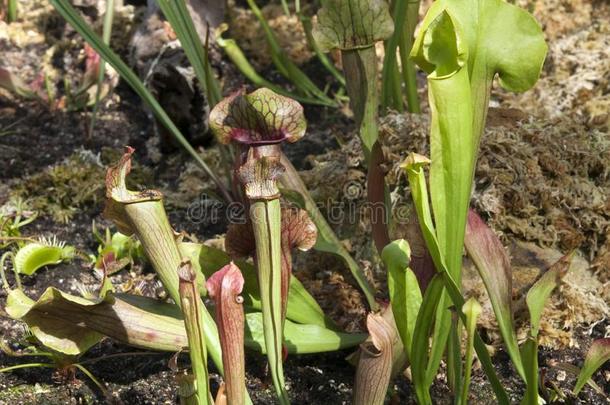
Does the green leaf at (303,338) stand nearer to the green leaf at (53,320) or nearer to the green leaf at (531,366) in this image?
the green leaf at (53,320)

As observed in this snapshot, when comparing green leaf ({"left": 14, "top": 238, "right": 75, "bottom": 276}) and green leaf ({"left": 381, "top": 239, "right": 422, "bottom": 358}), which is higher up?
green leaf ({"left": 381, "top": 239, "right": 422, "bottom": 358})

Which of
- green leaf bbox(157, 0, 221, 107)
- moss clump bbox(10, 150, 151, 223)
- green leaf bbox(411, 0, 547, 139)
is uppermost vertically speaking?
green leaf bbox(411, 0, 547, 139)

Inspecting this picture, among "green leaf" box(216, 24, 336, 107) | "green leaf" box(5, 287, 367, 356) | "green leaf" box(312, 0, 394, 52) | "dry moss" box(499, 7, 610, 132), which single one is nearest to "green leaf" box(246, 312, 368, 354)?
"green leaf" box(5, 287, 367, 356)

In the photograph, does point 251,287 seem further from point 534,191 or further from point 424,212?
point 534,191

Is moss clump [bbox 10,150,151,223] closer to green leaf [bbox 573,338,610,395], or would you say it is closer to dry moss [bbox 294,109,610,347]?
dry moss [bbox 294,109,610,347]

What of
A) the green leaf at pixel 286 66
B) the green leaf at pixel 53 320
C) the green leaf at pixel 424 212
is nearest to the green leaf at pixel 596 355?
the green leaf at pixel 424 212

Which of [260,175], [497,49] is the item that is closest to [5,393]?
[260,175]
